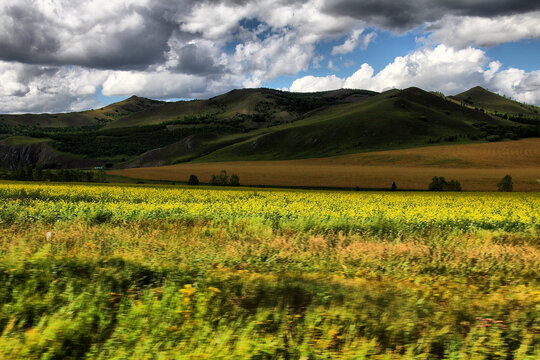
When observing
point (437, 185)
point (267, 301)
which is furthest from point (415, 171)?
point (267, 301)

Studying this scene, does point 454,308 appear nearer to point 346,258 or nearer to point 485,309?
point 485,309

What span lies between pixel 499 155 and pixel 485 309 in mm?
123729

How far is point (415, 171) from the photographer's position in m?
94.6

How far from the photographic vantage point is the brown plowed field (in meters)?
73.6

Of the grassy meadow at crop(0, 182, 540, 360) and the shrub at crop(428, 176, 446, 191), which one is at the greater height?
the shrub at crop(428, 176, 446, 191)

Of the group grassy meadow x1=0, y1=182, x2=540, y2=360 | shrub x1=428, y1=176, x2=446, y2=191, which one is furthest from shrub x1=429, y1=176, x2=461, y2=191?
grassy meadow x1=0, y1=182, x2=540, y2=360

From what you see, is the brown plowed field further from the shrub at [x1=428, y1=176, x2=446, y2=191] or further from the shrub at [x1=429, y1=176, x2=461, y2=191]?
the shrub at [x1=428, y1=176, x2=446, y2=191]

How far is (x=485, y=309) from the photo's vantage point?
21.1 ft

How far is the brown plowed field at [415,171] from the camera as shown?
73625 mm

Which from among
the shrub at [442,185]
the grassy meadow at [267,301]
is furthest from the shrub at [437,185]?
the grassy meadow at [267,301]

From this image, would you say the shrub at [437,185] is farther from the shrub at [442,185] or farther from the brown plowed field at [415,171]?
the brown plowed field at [415,171]

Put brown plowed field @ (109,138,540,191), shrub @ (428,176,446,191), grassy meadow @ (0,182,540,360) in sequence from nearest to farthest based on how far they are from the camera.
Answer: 1. grassy meadow @ (0,182,540,360)
2. shrub @ (428,176,446,191)
3. brown plowed field @ (109,138,540,191)

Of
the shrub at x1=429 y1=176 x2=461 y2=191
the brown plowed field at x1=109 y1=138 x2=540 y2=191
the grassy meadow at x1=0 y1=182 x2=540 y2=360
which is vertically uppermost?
the brown plowed field at x1=109 y1=138 x2=540 y2=191

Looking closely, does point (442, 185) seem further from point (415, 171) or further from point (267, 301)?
point (267, 301)
